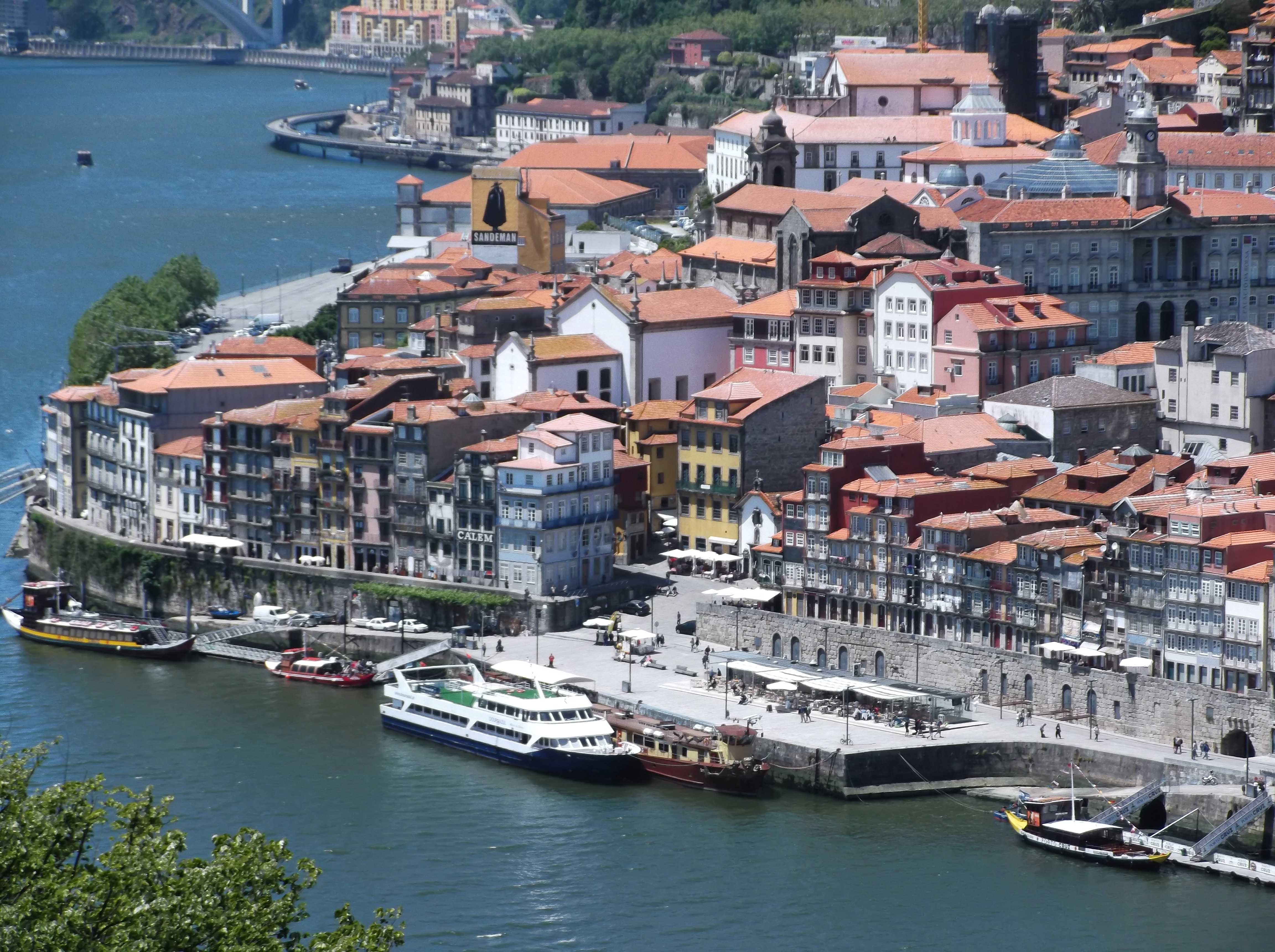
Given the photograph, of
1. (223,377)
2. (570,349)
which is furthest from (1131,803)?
(223,377)

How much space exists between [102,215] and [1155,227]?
337 feet

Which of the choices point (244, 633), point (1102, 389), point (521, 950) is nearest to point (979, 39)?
point (1102, 389)

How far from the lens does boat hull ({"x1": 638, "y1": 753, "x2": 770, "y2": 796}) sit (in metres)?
74.2

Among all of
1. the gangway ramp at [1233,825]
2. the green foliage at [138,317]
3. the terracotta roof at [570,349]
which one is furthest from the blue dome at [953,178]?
the gangway ramp at [1233,825]

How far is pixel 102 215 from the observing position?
631ft

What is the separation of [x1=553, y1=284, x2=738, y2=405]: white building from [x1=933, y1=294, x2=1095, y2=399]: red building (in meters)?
9.01

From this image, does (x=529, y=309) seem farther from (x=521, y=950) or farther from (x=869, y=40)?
(x=869, y=40)

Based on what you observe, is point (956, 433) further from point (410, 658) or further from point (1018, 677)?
point (410, 658)

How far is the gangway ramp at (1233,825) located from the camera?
68.1 metres

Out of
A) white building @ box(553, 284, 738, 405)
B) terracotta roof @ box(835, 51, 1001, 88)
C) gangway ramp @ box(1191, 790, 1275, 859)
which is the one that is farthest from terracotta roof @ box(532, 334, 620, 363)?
terracotta roof @ box(835, 51, 1001, 88)

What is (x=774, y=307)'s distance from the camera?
10281 cm

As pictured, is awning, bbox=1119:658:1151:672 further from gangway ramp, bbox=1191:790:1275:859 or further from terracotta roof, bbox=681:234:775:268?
terracotta roof, bbox=681:234:775:268

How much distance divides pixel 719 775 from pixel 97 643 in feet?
83.3

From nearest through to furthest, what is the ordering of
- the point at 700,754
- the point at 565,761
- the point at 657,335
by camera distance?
1. the point at 700,754
2. the point at 565,761
3. the point at 657,335
